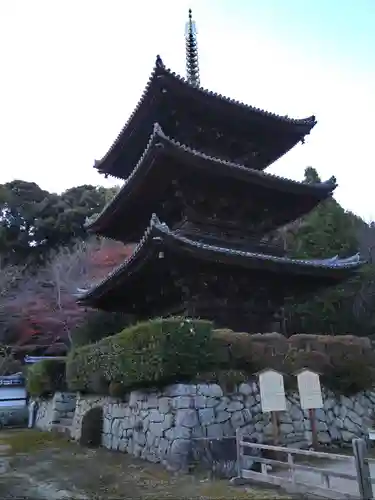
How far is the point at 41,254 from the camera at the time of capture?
35062 millimetres

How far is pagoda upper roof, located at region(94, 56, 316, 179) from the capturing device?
41.2 ft

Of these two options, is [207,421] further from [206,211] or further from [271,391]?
[206,211]

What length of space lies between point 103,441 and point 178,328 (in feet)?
17.1

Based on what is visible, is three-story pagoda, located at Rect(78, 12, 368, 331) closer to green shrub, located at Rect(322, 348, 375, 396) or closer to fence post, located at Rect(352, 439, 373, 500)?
green shrub, located at Rect(322, 348, 375, 396)

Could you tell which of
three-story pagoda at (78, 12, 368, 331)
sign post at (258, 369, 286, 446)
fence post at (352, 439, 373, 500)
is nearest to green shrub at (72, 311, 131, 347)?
three-story pagoda at (78, 12, 368, 331)

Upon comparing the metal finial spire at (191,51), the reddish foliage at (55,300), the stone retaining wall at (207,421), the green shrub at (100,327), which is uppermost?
the metal finial spire at (191,51)

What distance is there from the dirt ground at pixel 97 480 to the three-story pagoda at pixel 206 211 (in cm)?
394

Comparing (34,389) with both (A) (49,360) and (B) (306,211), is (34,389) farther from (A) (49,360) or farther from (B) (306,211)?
(B) (306,211)

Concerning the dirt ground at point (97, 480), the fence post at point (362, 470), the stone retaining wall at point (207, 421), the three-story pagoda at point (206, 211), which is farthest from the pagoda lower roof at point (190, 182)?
the fence post at point (362, 470)

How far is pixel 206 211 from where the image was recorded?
12578 mm

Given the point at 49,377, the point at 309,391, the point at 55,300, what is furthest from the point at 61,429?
the point at 55,300

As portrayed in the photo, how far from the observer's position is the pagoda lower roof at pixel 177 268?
10.1 m

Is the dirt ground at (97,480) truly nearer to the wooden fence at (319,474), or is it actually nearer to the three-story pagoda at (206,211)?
the wooden fence at (319,474)

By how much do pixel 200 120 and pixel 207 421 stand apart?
8720 millimetres
